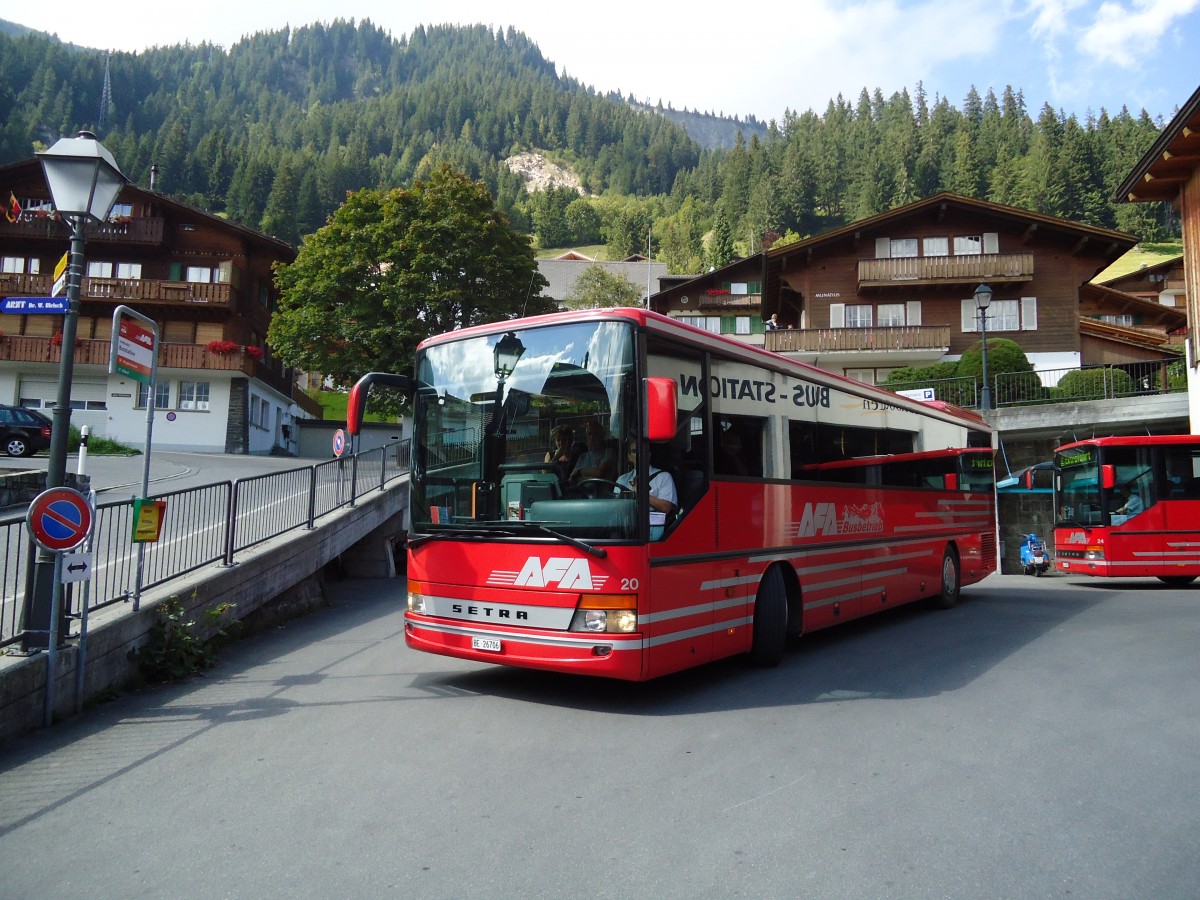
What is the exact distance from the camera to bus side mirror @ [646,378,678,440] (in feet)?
21.0

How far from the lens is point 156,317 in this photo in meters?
44.4

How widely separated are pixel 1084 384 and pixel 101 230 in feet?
146

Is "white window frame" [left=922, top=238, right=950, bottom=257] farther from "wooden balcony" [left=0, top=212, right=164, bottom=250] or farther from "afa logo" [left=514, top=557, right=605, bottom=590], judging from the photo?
"afa logo" [left=514, top=557, right=605, bottom=590]

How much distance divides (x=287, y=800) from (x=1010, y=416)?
27120 mm

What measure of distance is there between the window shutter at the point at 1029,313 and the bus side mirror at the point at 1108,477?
86.9ft

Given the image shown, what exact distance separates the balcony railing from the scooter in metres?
17.5

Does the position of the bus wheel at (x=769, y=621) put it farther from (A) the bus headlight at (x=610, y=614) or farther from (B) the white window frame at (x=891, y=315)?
(B) the white window frame at (x=891, y=315)

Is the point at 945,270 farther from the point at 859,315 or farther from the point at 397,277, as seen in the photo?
the point at 397,277

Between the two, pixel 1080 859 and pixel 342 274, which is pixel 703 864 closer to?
pixel 1080 859

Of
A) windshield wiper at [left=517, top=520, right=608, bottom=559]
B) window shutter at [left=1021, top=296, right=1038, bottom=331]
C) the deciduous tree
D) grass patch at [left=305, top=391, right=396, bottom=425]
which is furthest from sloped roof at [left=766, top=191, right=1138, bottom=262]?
grass patch at [left=305, top=391, right=396, bottom=425]

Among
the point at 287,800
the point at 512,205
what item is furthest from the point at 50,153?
the point at 512,205

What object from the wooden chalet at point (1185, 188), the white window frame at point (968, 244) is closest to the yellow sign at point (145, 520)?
the wooden chalet at point (1185, 188)

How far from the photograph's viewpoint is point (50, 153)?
688 cm

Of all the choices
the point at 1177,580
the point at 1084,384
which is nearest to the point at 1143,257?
the point at 1084,384
